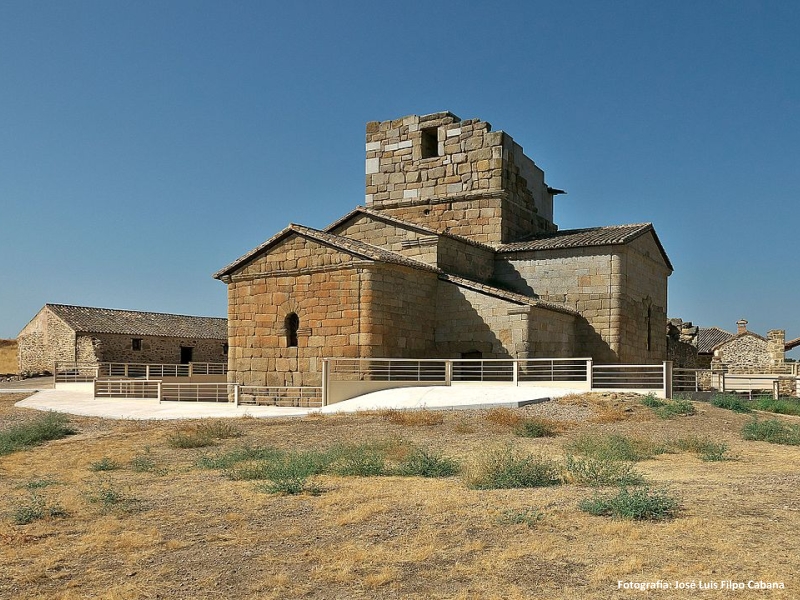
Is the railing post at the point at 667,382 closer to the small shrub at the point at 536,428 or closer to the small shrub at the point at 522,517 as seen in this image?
the small shrub at the point at 536,428

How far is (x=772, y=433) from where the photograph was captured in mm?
12883

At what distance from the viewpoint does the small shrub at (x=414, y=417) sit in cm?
1449

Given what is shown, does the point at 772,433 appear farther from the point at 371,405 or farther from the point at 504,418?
the point at 371,405

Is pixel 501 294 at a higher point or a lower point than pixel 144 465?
higher

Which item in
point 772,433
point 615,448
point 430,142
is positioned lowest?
point 772,433

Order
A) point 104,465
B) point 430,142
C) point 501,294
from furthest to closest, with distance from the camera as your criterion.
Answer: point 430,142 → point 501,294 → point 104,465

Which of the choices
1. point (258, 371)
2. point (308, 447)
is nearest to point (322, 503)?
point (308, 447)

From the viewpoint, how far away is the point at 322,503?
316 inches

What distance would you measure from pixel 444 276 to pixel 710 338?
32.8 m

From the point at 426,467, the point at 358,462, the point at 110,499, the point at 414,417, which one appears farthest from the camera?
the point at 414,417

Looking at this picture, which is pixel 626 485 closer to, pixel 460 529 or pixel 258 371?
pixel 460 529

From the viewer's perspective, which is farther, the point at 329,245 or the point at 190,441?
the point at 329,245

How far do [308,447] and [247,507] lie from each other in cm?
435

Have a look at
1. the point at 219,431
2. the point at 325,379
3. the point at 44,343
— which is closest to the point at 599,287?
the point at 325,379
